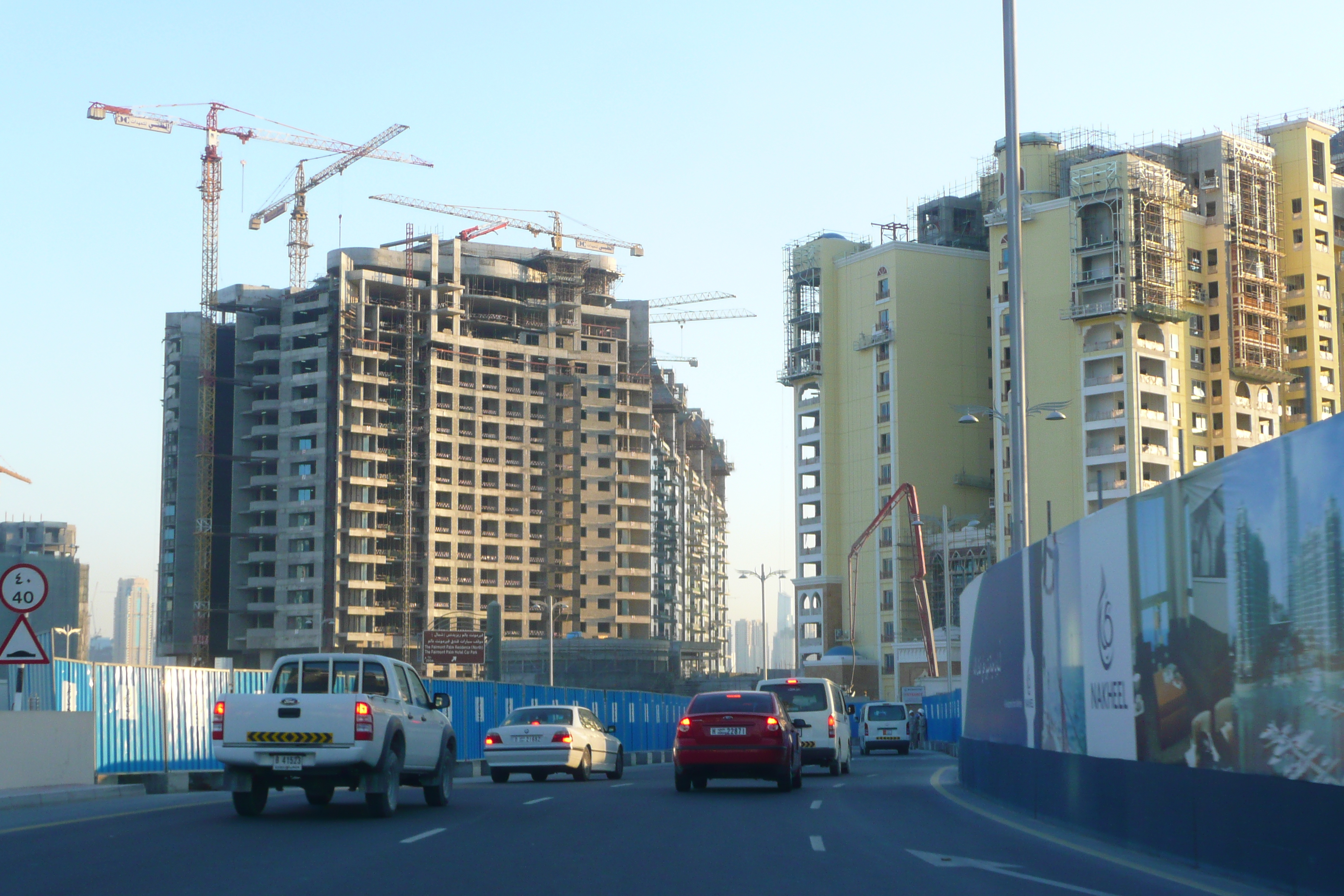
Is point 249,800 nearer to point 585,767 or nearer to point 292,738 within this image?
point 292,738

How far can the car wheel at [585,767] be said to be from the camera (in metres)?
29.6

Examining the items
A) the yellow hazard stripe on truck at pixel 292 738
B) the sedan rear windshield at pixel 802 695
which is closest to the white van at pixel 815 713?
the sedan rear windshield at pixel 802 695

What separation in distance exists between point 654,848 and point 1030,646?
8252 millimetres

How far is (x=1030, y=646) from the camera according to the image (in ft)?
67.3

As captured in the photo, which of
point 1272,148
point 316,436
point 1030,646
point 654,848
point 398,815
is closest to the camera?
point 654,848

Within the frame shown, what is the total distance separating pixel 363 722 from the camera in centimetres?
1720

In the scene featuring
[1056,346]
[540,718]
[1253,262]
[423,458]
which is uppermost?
[1253,262]

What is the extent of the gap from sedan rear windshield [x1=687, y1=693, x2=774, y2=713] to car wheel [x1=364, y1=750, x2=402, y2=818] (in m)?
6.54

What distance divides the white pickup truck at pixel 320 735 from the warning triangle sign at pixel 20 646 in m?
3.55

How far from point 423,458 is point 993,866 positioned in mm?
127064

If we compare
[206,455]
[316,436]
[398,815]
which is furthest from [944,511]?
[398,815]

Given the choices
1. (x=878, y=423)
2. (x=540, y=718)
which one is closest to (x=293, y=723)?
(x=540, y=718)

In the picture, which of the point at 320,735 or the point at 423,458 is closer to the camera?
the point at 320,735

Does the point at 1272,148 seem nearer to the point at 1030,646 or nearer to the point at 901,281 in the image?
the point at 901,281
